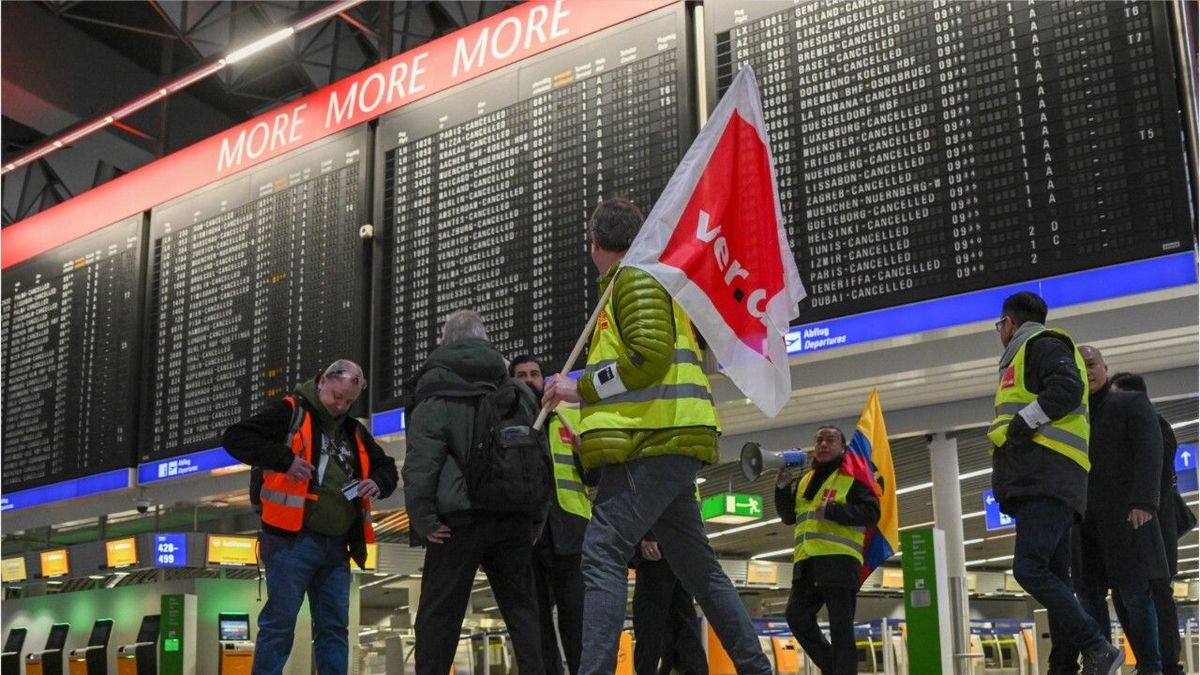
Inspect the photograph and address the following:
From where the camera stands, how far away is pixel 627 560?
3840mm

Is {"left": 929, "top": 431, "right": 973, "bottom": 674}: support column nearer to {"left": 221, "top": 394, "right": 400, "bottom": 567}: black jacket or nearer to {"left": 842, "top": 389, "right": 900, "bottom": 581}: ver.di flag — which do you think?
{"left": 842, "top": 389, "right": 900, "bottom": 581}: ver.di flag

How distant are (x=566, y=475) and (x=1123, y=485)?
2.42 meters

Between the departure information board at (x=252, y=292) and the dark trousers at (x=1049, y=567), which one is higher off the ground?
the departure information board at (x=252, y=292)

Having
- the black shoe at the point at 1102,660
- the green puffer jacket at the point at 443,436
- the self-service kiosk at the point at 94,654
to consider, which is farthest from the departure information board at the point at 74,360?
the black shoe at the point at 1102,660

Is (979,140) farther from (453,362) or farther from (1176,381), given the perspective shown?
(453,362)

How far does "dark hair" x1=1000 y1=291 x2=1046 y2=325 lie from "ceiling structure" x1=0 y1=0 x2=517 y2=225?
781 cm

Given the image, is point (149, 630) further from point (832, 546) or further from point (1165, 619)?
point (1165, 619)

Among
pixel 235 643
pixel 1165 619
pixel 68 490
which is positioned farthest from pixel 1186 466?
pixel 235 643

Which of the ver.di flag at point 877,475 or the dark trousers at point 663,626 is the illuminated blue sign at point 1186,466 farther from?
the dark trousers at point 663,626

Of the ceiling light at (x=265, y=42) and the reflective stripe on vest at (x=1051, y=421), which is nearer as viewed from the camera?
the reflective stripe on vest at (x=1051, y=421)

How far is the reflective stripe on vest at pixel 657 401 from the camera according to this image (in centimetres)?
382

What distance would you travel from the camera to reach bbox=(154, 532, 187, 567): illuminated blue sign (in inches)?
516

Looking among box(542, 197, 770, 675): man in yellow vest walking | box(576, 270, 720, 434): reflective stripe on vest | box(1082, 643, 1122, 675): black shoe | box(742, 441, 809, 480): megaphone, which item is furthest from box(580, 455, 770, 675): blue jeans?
box(742, 441, 809, 480): megaphone

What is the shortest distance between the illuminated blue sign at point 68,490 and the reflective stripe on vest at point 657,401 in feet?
25.2
